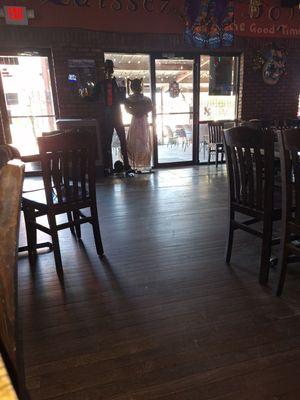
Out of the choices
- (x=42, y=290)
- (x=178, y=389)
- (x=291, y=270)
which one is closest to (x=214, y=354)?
(x=178, y=389)

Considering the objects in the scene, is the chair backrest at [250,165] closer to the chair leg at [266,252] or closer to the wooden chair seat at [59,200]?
the chair leg at [266,252]

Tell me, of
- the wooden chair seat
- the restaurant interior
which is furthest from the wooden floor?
the wooden chair seat


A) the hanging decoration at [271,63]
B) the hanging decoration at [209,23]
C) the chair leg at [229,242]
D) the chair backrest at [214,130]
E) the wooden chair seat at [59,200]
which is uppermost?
the hanging decoration at [209,23]

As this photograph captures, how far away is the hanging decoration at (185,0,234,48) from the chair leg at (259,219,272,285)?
14.3 feet

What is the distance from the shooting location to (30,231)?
7.92 ft

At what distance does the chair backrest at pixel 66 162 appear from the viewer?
6.73 ft

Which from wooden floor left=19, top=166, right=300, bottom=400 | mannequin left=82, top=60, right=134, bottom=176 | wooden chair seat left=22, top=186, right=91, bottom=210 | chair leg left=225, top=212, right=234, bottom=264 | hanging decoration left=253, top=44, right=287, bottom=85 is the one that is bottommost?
wooden floor left=19, top=166, right=300, bottom=400

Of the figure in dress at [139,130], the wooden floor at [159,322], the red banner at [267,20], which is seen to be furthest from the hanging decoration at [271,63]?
the wooden floor at [159,322]

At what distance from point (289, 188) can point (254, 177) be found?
12.6 inches

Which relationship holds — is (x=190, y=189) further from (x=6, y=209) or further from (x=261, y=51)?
(x=6, y=209)

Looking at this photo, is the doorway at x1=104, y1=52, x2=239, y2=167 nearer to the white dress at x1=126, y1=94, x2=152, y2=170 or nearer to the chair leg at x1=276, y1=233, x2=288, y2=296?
the white dress at x1=126, y1=94, x2=152, y2=170

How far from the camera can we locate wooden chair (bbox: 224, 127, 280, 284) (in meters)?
1.80

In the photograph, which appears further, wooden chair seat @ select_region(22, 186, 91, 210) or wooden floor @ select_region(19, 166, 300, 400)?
wooden chair seat @ select_region(22, 186, 91, 210)

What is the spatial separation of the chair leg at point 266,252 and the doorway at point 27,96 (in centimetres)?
403
